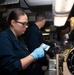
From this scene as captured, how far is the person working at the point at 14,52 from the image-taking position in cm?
195

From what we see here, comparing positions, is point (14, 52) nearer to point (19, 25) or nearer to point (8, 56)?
point (8, 56)

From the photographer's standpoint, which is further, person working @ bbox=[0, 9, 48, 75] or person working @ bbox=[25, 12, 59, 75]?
person working @ bbox=[25, 12, 59, 75]

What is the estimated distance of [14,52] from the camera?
216cm

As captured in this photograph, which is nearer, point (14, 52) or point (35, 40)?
point (14, 52)

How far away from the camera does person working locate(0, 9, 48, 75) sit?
1.95 metres

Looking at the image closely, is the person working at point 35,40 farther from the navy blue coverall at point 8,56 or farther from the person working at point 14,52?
the navy blue coverall at point 8,56

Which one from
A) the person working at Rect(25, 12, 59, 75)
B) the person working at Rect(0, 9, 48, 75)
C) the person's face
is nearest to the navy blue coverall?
the person working at Rect(0, 9, 48, 75)

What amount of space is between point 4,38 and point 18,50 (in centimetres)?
25

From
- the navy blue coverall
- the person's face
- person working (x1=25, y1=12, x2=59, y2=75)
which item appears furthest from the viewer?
person working (x1=25, y1=12, x2=59, y2=75)

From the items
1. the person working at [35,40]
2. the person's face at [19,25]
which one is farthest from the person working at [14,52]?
the person working at [35,40]

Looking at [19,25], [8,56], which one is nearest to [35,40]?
[19,25]

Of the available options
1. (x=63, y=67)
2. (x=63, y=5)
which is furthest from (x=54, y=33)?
(x=63, y=67)

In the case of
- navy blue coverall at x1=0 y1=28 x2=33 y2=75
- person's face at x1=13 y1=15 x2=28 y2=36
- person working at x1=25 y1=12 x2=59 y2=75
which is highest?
person's face at x1=13 y1=15 x2=28 y2=36

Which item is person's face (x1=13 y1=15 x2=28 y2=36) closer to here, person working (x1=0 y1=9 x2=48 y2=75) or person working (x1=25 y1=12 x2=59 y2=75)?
person working (x1=0 y1=9 x2=48 y2=75)
